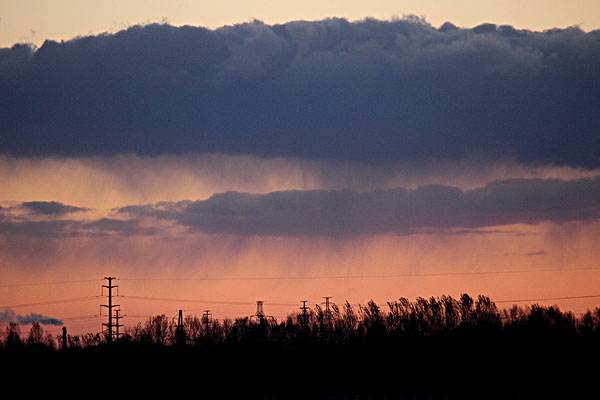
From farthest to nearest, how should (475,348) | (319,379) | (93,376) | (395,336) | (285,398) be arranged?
1. (395,336)
2. (475,348)
3. (319,379)
4. (93,376)
5. (285,398)

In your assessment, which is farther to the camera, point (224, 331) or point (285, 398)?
point (224, 331)

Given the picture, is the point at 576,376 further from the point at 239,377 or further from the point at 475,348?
the point at 239,377

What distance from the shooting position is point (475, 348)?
130 m

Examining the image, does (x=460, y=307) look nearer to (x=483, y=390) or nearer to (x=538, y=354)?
(x=538, y=354)

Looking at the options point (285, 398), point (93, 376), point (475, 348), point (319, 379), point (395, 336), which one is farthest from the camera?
point (395, 336)

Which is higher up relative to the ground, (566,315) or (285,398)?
(566,315)

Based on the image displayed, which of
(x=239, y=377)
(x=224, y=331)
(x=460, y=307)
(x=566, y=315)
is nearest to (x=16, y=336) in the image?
(x=224, y=331)

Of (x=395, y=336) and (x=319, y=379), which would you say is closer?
(x=319, y=379)

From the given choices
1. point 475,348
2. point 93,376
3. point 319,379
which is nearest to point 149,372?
point 93,376

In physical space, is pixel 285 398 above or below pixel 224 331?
below

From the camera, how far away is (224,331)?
149m

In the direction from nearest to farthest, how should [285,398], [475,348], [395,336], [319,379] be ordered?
[285,398] < [319,379] < [475,348] < [395,336]

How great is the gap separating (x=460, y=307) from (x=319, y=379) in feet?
126

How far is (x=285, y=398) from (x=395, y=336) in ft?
173
